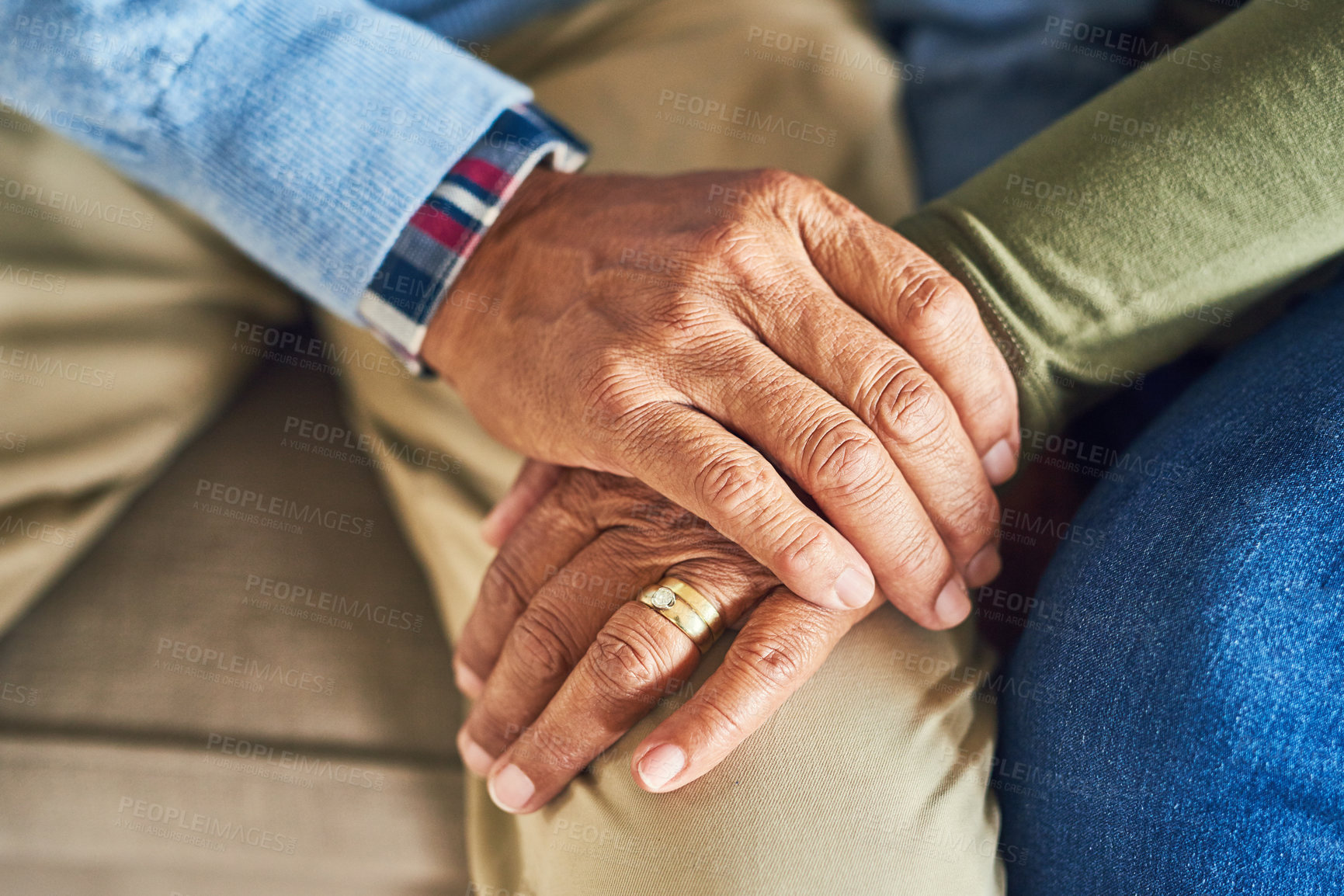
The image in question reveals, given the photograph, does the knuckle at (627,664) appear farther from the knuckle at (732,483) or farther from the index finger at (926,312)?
the index finger at (926,312)

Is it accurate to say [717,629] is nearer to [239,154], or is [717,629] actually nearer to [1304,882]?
[1304,882]

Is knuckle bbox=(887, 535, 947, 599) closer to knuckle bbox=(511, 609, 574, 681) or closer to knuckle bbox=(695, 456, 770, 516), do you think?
knuckle bbox=(695, 456, 770, 516)

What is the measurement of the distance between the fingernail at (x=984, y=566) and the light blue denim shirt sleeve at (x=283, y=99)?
1.72 ft

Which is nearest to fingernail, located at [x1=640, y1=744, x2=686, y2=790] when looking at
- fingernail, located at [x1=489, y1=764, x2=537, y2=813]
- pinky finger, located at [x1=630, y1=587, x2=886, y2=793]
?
pinky finger, located at [x1=630, y1=587, x2=886, y2=793]

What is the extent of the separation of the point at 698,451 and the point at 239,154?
488 mm

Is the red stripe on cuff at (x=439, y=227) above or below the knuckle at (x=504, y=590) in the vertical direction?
above

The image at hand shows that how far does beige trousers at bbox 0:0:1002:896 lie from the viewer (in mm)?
567

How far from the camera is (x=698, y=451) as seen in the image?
57 cm

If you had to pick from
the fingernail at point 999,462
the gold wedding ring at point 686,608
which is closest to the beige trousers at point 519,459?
the gold wedding ring at point 686,608

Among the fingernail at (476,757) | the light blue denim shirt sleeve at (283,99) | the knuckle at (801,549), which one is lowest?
the fingernail at (476,757)

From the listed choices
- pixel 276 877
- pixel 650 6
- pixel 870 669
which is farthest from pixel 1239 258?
pixel 276 877

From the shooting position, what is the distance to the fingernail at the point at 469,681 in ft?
2.34

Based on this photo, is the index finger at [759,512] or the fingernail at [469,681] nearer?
the index finger at [759,512]

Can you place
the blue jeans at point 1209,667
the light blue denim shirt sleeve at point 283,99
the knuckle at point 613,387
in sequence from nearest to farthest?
the blue jeans at point 1209,667
the knuckle at point 613,387
the light blue denim shirt sleeve at point 283,99
